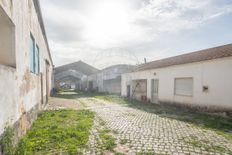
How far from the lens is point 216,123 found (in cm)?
754

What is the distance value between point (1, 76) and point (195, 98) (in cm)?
1017

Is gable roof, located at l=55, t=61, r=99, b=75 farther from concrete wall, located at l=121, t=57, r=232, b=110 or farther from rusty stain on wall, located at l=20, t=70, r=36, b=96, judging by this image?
rusty stain on wall, located at l=20, t=70, r=36, b=96

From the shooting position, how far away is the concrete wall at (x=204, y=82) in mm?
8805

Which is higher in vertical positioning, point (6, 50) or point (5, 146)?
point (6, 50)

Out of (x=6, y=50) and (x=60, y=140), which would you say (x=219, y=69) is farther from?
(x=6, y=50)

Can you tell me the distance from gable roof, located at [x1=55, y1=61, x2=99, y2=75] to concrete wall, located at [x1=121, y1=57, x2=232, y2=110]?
2426 cm

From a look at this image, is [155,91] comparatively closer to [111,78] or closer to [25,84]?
[25,84]

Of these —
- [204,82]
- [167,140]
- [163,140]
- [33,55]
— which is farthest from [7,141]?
[204,82]

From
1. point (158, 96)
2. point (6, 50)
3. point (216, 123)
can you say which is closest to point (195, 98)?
point (216, 123)

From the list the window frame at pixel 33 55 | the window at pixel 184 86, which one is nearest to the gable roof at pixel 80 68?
the window at pixel 184 86

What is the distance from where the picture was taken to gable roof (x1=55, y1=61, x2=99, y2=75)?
118ft

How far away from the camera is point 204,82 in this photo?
1000cm

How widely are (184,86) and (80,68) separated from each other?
1122 inches

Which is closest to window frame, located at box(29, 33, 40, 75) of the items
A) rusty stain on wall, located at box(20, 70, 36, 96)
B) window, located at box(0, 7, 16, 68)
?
rusty stain on wall, located at box(20, 70, 36, 96)
